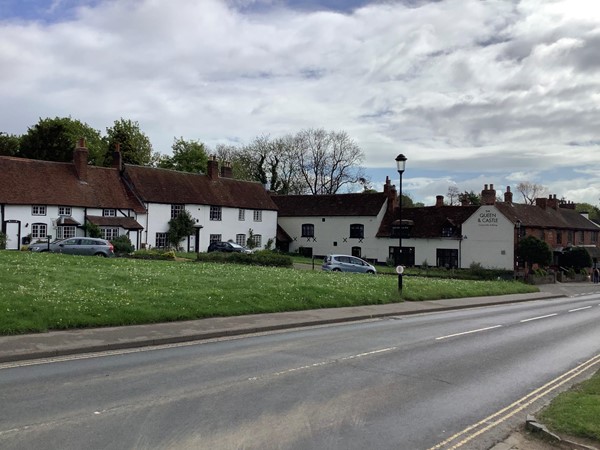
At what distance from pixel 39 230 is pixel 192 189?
15680 mm

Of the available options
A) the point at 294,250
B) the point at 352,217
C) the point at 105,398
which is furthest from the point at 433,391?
the point at 294,250

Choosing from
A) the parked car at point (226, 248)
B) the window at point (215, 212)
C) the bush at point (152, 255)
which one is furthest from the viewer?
the window at point (215, 212)

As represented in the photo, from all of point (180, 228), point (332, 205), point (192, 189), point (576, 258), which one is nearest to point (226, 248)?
point (180, 228)

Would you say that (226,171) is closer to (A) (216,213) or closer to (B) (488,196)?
(A) (216,213)

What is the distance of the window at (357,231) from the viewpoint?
61.3m

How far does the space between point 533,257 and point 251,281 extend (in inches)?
1435

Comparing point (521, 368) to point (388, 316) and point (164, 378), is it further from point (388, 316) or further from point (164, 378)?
point (388, 316)

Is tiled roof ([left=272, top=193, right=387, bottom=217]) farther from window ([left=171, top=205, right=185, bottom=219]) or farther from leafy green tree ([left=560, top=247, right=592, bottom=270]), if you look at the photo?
leafy green tree ([left=560, top=247, right=592, bottom=270])

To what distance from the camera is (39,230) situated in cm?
4241

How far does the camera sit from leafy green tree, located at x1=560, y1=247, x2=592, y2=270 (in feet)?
182

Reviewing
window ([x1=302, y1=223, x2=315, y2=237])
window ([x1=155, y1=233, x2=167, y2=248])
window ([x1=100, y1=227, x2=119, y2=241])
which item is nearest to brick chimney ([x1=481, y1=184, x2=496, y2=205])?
window ([x1=302, y1=223, x2=315, y2=237])

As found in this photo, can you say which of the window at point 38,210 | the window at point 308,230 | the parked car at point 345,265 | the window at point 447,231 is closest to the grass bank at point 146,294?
the parked car at point 345,265

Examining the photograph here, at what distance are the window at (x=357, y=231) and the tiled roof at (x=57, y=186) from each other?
2414 cm

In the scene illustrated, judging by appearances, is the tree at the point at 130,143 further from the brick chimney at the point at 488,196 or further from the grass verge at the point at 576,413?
the grass verge at the point at 576,413
